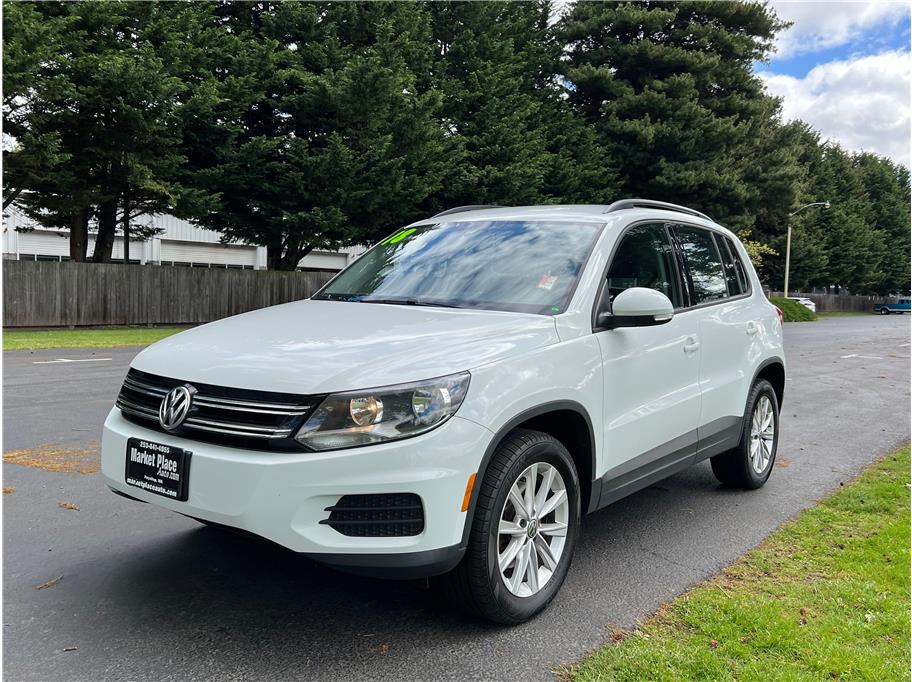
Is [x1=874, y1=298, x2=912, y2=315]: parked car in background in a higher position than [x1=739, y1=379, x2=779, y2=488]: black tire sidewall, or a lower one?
higher

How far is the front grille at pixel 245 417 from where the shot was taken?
2975mm

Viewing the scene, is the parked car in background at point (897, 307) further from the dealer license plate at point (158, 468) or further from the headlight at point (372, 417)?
the dealer license plate at point (158, 468)

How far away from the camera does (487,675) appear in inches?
119

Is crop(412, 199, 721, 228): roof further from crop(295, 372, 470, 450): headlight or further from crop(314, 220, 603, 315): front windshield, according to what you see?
crop(295, 372, 470, 450): headlight

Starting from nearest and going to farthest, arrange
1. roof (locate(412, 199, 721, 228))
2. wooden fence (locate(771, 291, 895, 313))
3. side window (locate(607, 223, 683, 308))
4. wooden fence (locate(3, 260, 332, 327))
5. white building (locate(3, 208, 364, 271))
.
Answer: side window (locate(607, 223, 683, 308))
roof (locate(412, 199, 721, 228))
wooden fence (locate(3, 260, 332, 327))
white building (locate(3, 208, 364, 271))
wooden fence (locate(771, 291, 895, 313))

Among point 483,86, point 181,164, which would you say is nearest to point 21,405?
point 181,164

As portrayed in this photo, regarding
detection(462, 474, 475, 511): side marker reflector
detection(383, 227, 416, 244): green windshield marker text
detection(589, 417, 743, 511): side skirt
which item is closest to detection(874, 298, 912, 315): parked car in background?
detection(589, 417, 743, 511): side skirt

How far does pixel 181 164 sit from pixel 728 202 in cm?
2587

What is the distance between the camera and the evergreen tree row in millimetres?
22188

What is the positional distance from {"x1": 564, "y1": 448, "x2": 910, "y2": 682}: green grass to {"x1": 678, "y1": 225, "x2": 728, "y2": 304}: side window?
61.9 inches

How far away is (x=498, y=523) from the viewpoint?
10.6 feet

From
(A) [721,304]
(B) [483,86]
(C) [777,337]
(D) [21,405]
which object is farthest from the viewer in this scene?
(B) [483,86]

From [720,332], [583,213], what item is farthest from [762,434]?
[583,213]

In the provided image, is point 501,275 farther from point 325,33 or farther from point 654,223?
point 325,33
